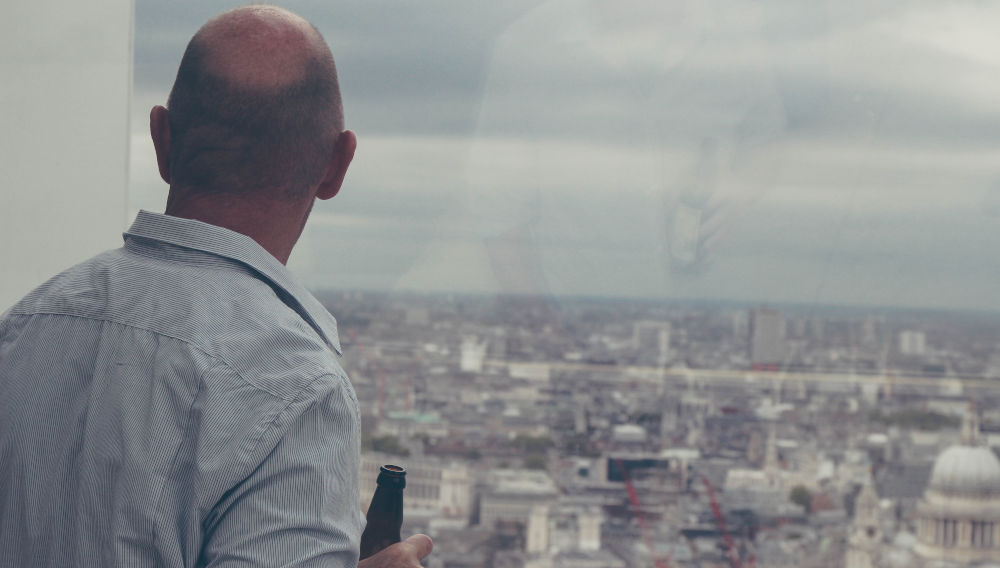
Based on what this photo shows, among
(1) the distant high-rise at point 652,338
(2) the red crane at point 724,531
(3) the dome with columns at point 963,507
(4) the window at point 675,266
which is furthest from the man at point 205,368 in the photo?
(3) the dome with columns at point 963,507

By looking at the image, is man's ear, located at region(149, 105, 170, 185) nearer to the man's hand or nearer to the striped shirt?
the striped shirt

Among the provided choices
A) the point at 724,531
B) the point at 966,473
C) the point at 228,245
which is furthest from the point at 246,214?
the point at 966,473

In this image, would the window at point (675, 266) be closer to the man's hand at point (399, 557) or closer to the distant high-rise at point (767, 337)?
the distant high-rise at point (767, 337)

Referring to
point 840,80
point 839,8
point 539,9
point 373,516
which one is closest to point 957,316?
point 840,80

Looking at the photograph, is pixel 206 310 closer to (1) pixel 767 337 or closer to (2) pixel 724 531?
(1) pixel 767 337

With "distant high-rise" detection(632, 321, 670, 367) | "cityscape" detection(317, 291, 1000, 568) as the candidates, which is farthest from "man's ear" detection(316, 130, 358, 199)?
"distant high-rise" detection(632, 321, 670, 367)

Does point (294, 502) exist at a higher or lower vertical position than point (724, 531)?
higher
